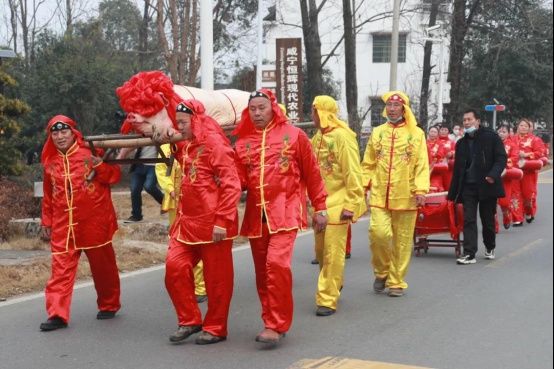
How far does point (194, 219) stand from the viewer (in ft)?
20.3

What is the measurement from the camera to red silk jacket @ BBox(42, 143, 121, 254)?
687cm

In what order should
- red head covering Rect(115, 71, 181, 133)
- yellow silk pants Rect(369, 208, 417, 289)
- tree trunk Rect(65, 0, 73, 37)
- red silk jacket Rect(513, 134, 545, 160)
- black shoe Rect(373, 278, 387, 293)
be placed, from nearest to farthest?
red head covering Rect(115, 71, 181, 133) < yellow silk pants Rect(369, 208, 417, 289) < black shoe Rect(373, 278, 387, 293) < red silk jacket Rect(513, 134, 545, 160) < tree trunk Rect(65, 0, 73, 37)

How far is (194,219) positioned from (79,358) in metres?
1.35

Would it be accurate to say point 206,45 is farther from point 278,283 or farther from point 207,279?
point 278,283

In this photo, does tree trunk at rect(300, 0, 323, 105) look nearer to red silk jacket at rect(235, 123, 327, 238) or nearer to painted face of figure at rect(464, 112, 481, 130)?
painted face of figure at rect(464, 112, 481, 130)

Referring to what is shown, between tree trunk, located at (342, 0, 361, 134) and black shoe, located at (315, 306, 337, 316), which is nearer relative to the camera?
black shoe, located at (315, 306, 337, 316)

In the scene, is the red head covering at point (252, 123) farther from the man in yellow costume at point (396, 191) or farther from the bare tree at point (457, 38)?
the bare tree at point (457, 38)

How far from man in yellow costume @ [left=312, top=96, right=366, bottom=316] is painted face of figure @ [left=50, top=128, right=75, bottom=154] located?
2250 millimetres

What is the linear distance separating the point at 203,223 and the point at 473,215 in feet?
16.0

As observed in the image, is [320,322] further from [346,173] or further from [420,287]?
[420,287]

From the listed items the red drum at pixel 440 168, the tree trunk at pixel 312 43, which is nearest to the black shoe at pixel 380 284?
the red drum at pixel 440 168

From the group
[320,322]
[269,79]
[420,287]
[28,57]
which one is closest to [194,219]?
[320,322]

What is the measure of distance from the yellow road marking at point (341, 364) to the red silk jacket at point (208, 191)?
1.16 metres

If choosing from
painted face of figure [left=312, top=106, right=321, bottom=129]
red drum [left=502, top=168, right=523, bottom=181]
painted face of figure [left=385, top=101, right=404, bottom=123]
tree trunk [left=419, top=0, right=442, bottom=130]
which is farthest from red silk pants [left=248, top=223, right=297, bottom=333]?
tree trunk [left=419, top=0, right=442, bottom=130]
